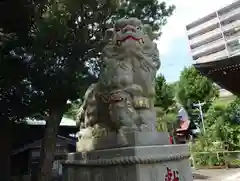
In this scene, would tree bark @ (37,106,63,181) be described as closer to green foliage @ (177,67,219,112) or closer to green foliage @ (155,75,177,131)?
green foliage @ (155,75,177,131)

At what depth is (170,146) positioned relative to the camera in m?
3.34

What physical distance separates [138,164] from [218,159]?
958cm

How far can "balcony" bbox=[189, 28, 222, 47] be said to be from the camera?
4884 cm

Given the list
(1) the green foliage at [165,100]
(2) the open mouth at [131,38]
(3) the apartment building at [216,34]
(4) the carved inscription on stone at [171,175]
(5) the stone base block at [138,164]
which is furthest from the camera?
(3) the apartment building at [216,34]

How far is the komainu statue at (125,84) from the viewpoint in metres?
3.52

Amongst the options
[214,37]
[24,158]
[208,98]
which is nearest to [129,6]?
[24,158]

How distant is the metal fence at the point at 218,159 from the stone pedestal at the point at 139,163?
8.55m

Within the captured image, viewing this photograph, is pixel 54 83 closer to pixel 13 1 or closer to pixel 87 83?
pixel 87 83

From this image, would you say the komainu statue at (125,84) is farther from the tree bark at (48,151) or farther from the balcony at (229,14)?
the balcony at (229,14)

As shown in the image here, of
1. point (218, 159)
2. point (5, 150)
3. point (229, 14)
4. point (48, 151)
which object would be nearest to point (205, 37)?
point (229, 14)

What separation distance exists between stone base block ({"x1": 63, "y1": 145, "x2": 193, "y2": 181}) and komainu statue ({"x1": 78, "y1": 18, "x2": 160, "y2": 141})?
1.19 ft

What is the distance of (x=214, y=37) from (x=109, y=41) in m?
49.6

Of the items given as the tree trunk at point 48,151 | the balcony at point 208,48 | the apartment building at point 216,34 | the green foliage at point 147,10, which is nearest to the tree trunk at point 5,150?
the tree trunk at point 48,151

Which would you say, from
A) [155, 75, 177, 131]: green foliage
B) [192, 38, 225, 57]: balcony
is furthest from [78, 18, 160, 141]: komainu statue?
[192, 38, 225, 57]: balcony
